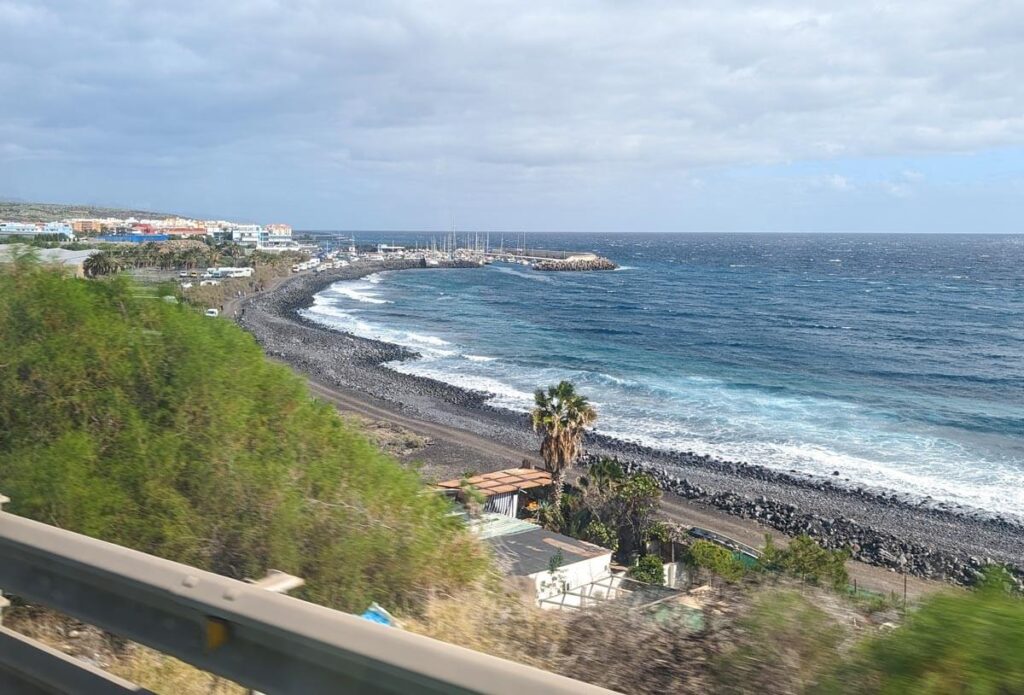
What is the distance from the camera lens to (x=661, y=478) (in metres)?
27.2

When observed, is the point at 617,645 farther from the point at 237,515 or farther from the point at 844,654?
the point at 237,515

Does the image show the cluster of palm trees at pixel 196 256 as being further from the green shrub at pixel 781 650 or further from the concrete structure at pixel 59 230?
the green shrub at pixel 781 650

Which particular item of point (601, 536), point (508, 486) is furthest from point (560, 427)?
point (601, 536)

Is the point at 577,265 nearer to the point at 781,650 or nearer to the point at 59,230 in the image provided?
the point at 59,230

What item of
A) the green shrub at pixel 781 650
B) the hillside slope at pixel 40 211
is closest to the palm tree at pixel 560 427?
the green shrub at pixel 781 650

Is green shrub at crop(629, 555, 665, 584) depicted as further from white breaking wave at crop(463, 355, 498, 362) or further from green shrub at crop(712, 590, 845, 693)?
white breaking wave at crop(463, 355, 498, 362)

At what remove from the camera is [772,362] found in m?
48.2

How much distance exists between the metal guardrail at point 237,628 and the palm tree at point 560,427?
2041 centimetres

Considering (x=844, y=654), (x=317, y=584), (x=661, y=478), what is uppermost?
(x=844, y=654)

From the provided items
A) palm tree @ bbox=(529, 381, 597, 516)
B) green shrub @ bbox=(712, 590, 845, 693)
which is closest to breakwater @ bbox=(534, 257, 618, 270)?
palm tree @ bbox=(529, 381, 597, 516)

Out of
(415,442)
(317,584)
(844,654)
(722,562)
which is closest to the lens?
(844,654)

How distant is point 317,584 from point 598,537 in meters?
15.7

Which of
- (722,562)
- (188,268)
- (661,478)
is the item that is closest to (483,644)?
(722,562)

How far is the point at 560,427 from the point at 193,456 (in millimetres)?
18871
